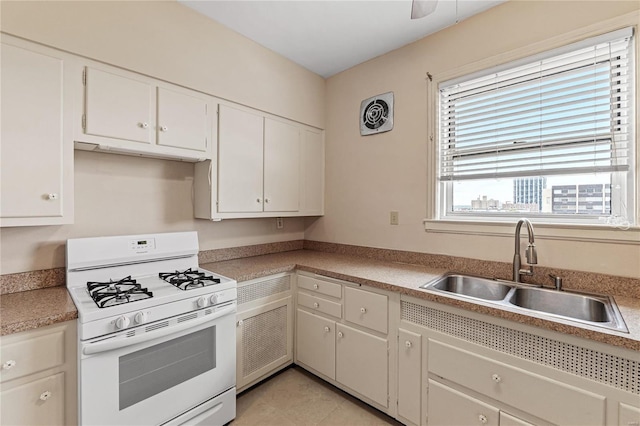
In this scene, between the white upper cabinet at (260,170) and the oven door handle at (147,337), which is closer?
the oven door handle at (147,337)

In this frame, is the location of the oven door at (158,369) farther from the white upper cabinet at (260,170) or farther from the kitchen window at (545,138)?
the kitchen window at (545,138)

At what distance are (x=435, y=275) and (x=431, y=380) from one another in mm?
647

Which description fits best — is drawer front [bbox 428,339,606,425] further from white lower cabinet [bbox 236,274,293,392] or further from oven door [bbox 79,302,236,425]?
oven door [bbox 79,302,236,425]

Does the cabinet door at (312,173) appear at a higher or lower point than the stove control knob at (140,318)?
higher

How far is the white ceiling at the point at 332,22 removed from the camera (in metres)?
1.96

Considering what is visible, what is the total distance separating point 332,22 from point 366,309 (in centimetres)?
206

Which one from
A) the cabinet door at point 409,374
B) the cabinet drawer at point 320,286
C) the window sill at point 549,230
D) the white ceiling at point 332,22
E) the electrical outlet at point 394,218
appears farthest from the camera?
the electrical outlet at point 394,218

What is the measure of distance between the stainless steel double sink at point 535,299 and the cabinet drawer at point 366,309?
0.98 feet

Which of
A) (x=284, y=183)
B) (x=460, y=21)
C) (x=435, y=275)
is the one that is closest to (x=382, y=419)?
(x=435, y=275)

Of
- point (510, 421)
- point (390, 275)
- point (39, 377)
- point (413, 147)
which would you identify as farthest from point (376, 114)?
point (39, 377)

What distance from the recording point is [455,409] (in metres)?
1.54

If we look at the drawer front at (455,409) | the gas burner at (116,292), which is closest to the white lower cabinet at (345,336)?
the drawer front at (455,409)

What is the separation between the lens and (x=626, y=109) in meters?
1.59

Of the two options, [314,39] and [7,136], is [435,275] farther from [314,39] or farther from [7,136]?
[7,136]
